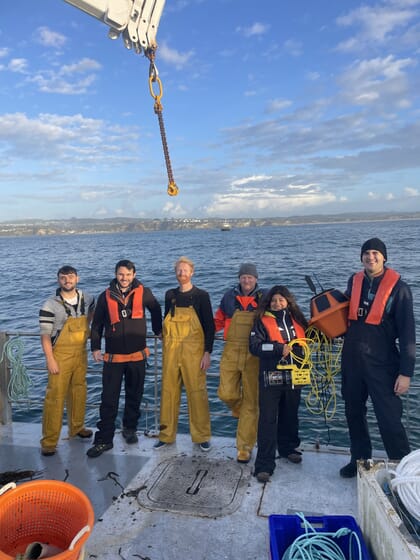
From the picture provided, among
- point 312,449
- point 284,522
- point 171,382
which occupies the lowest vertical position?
point 312,449

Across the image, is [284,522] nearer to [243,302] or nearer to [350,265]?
[243,302]

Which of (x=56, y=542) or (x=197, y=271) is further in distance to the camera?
(x=197, y=271)

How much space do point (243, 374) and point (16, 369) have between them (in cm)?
262

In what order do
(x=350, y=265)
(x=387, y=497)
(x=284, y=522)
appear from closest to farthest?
(x=387, y=497)
(x=284, y=522)
(x=350, y=265)

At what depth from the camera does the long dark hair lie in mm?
3887

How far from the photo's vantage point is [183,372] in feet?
14.1

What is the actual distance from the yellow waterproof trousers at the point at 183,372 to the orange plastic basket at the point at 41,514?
1.73 metres

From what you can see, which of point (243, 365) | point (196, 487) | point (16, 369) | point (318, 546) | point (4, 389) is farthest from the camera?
point (4, 389)

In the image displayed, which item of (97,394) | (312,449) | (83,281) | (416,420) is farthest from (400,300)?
(83,281)

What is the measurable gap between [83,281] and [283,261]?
665 inches

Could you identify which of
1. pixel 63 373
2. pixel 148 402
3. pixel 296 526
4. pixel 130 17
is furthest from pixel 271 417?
pixel 148 402

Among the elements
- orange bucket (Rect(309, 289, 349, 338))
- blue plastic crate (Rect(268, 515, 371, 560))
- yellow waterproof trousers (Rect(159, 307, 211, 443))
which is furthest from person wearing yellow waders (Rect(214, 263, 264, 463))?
blue plastic crate (Rect(268, 515, 371, 560))

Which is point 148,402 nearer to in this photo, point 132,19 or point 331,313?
point 331,313

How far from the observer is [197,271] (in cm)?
3147
